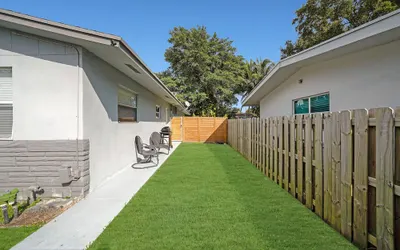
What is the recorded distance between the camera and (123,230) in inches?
135

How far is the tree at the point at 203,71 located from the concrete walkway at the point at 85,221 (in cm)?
2307

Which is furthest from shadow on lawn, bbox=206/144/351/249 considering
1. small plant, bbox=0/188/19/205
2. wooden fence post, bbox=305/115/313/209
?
small plant, bbox=0/188/19/205

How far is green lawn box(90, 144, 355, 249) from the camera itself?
305 centimetres

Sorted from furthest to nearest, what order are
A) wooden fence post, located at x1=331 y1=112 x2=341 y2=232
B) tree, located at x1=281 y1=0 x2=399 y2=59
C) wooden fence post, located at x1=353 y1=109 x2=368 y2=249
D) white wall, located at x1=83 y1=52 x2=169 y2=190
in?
tree, located at x1=281 y1=0 x2=399 y2=59
white wall, located at x1=83 y1=52 x2=169 y2=190
wooden fence post, located at x1=331 y1=112 x2=341 y2=232
wooden fence post, located at x1=353 y1=109 x2=368 y2=249

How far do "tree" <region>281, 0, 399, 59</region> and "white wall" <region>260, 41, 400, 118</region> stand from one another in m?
12.6

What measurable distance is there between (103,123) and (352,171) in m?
5.37

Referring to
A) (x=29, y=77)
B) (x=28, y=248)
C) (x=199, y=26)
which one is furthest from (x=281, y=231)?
(x=199, y=26)

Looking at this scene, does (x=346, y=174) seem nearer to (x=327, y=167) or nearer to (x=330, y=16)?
(x=327, y=167)

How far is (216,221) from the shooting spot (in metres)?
3.71

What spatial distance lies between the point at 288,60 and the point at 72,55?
19.7 feet

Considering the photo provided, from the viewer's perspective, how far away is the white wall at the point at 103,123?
17.4 feet

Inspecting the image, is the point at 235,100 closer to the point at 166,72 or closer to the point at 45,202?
the point at 166,72

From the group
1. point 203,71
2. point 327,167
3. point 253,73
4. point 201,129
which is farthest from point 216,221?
point 253,73

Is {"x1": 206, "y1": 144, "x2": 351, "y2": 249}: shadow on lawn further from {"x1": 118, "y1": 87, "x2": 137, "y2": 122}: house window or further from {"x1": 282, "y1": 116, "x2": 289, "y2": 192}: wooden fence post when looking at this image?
{"x1": 118, "y1": 87, "x2": 137, "y2": 122}: house window
